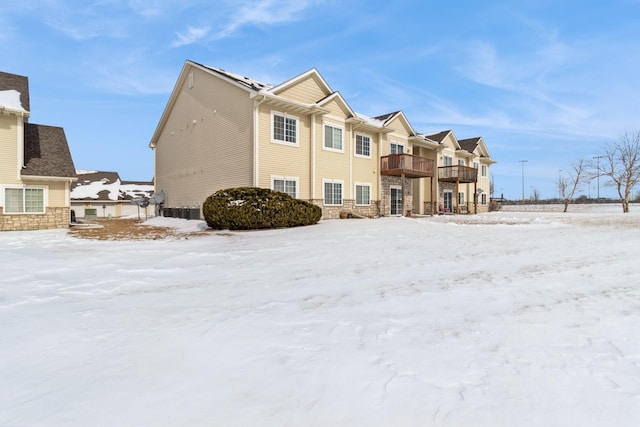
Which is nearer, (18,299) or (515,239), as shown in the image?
(18,299)

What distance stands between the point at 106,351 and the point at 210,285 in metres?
2.25

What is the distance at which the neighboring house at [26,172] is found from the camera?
608 inches

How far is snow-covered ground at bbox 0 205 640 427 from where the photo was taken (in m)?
2.15

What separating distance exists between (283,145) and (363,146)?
650 centimetres

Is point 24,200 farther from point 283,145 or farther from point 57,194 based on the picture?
point 283,145

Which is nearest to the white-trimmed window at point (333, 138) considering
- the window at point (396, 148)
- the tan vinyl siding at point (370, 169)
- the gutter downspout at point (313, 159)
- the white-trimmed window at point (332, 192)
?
the gutter downspout at point (313, 159)

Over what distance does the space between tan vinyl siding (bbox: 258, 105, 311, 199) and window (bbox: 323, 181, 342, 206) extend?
1301 millimetres

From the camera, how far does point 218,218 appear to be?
13.7 metres

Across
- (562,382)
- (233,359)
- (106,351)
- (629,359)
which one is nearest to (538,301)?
(629,359)

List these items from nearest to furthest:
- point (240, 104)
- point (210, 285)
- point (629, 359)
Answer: point (629, 359), point (210, 285), point (240, 104)

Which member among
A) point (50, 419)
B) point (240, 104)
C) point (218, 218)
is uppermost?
point (240, 104)

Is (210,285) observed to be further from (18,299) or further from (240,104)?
(240,104)

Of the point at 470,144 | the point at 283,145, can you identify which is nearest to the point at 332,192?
the point at 283,145

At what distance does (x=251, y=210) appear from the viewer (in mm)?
13391
